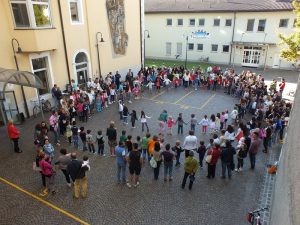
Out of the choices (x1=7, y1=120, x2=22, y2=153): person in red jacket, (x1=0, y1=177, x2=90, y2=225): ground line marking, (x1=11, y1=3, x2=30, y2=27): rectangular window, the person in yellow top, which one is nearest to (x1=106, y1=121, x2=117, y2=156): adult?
(x1=0, y1=177, x2=90, y2=225): ground line marking

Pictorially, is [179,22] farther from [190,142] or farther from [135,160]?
[135,160]

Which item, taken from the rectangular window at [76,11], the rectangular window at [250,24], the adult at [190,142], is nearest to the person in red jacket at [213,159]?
the adult at [190,142]

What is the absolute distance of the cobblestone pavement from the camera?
27.1ft

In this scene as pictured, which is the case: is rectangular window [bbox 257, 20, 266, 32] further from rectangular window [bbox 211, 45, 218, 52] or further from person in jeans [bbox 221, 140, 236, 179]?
person in jeans [bbox 221, 140, 236, 179]

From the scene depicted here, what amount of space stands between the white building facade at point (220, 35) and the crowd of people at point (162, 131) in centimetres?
1178

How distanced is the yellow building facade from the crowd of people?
1548mm

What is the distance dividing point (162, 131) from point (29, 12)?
9.92 m

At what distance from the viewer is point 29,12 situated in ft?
47.8

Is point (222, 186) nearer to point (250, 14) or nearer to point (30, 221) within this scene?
point (30, 221)

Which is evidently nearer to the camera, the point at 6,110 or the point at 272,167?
the point at 272,167

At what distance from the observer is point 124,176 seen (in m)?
9.73

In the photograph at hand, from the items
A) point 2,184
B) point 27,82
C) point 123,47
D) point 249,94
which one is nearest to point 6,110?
point 27,82

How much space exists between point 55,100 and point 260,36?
83.1 feet

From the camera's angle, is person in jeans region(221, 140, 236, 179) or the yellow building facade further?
the yellow building facade
